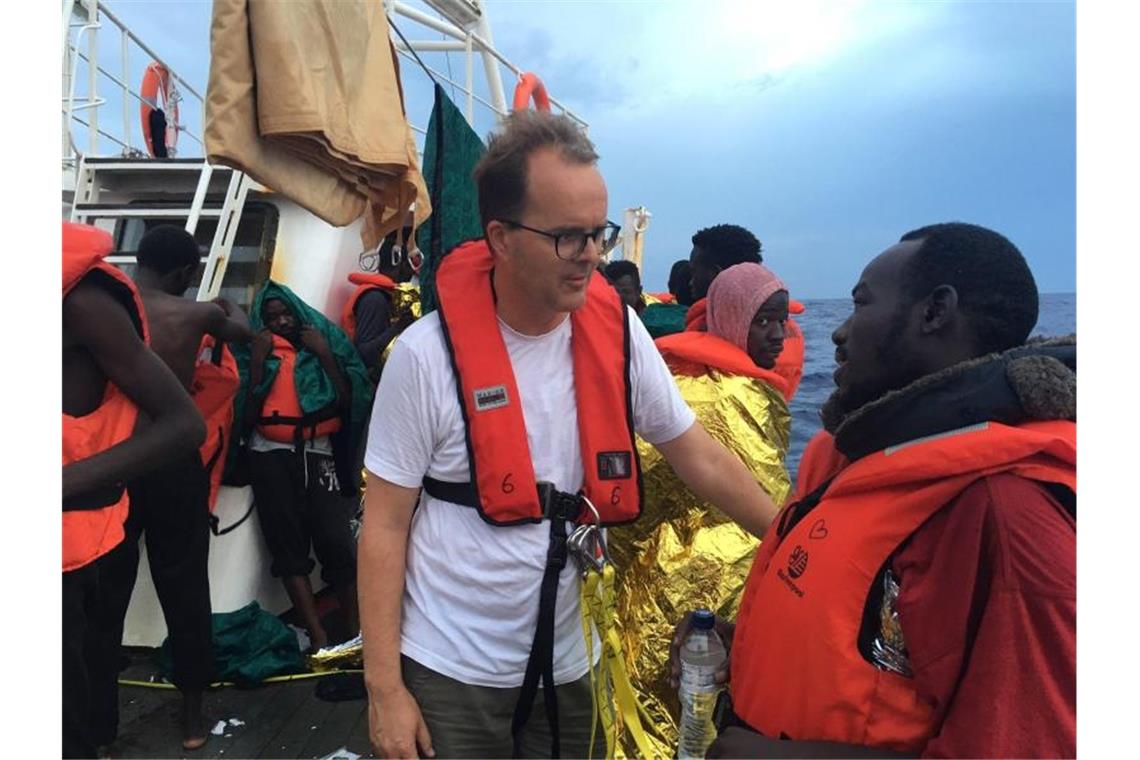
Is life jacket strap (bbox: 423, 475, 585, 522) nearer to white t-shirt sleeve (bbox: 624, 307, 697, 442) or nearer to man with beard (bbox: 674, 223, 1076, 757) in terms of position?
white t-shirt sleeve (bbox: 624, 307, 697, 442)

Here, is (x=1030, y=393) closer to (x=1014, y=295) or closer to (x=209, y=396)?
(x=1014, y=295)

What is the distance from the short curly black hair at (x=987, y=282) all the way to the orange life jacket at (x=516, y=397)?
2.48ft

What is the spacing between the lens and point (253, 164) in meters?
2.06

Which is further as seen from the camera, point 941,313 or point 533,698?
point 533,698

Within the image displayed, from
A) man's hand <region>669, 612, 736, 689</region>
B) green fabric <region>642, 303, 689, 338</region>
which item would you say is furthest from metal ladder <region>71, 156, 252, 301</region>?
man's hand <region>669, 612, 736, 689</region>

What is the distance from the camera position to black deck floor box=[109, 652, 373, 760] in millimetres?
3072

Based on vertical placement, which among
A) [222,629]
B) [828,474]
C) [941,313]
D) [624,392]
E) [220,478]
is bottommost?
[222,629]

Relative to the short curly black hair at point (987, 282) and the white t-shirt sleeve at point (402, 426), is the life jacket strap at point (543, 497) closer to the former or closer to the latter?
the white t-shirt sleeve at point (402, 426)

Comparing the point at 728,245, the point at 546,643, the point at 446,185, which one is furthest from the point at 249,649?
the point at 728,245

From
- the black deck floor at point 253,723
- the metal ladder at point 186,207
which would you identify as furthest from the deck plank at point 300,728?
the metal ladder at point 186,207

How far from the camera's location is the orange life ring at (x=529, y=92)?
4118 mm

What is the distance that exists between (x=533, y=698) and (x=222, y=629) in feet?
7.93

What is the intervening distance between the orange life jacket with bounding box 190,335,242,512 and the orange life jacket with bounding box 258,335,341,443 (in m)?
0.17

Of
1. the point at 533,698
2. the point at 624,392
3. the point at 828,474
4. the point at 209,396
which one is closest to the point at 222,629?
the point at 209,396
